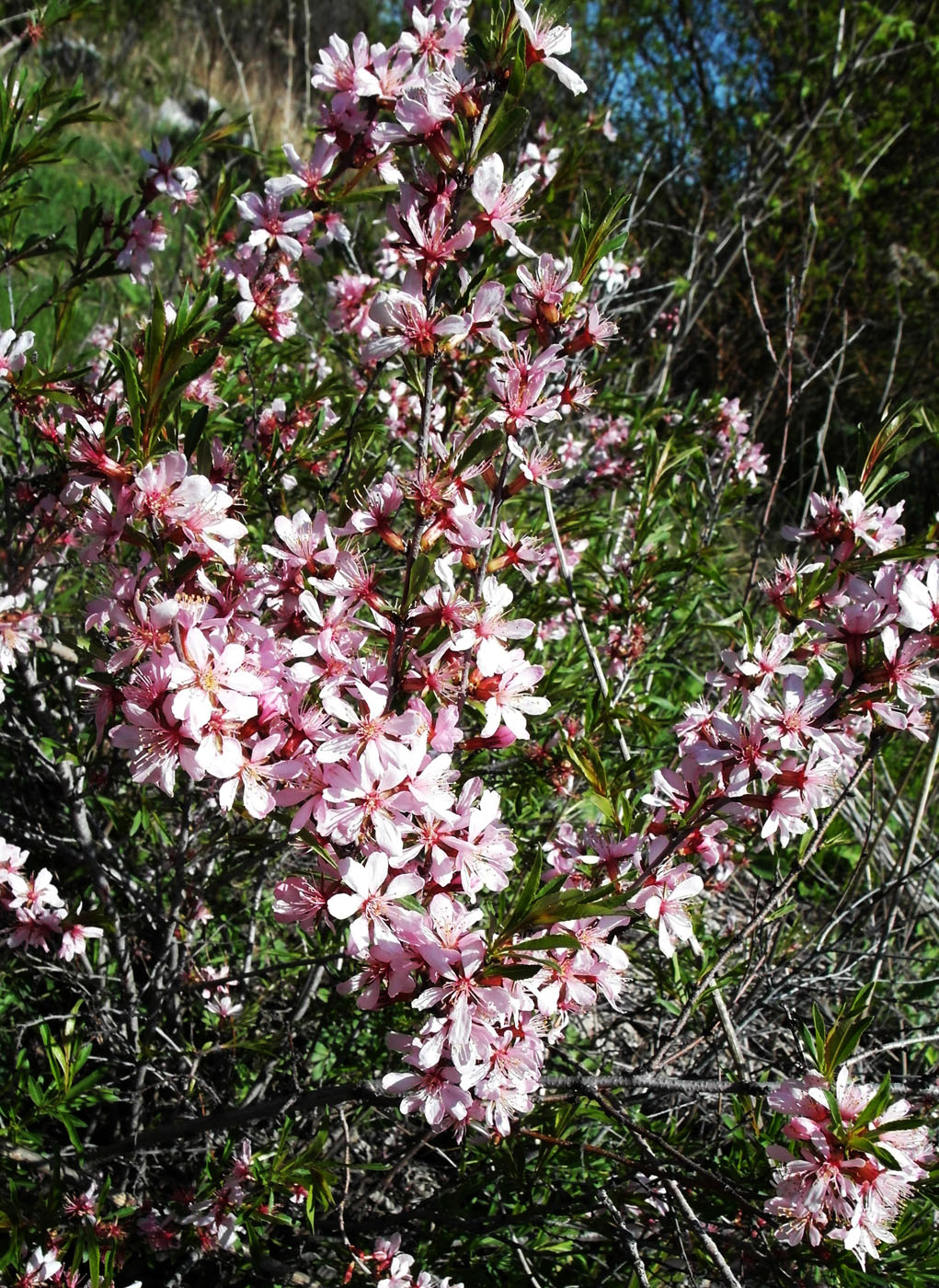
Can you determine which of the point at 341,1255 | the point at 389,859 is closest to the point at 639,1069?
the point at 341,1255

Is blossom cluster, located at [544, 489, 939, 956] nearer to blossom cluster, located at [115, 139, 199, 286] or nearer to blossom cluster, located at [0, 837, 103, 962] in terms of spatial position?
blossom cluster, located at [0, 837, 103, 962]

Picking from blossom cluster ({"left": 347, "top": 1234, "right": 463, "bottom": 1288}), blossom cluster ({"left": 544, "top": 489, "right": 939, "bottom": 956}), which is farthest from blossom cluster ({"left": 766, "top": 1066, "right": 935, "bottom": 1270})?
blossom cluster ({"left": 347, "top": 1234, "right": 463, "bottom": 1288})

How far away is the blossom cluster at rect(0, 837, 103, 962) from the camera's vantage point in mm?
1874

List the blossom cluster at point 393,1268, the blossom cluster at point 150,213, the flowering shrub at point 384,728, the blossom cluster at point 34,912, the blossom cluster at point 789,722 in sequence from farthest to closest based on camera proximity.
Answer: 1. the blossom cluster at point 150,213
2. the blossom cluster at point 34,912
3. the blossom cluster at point 393,1268
4. the blossom cluster at point 789,722
5. the flowering shrub at point 384,728

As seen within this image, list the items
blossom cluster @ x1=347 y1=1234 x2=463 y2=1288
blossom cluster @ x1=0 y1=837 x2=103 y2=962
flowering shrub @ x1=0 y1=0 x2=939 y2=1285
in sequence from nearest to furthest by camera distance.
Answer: flowering shrub @ x1=0 y1=0 x2=939 y2=1285 < blossom cluster @ x1=347 y1=1234 x2=463 y2=1288 < blossom cluster @ x1=0 y1=837 x2=103 y2=962

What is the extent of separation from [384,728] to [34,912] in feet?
3.73

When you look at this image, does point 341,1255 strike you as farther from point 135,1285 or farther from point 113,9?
point 113,9

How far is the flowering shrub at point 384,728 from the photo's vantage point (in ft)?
3.89

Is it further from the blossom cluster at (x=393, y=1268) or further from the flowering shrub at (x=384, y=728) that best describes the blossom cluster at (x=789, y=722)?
the blossom cluster at (x=393, y=1268)

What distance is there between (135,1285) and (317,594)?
1.19m

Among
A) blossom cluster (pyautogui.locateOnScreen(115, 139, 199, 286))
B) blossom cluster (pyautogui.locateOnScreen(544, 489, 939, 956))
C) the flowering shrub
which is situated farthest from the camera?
blossom cluster (pyautogui.locateOnScreen(115, 139, 199, 286))

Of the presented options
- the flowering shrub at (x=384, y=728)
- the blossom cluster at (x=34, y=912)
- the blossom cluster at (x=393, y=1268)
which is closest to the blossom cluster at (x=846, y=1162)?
the flowering shrub at (x=384, y=728)

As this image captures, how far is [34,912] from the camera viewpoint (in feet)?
6.21

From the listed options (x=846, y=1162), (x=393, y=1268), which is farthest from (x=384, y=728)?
(x=393, y=1268)
